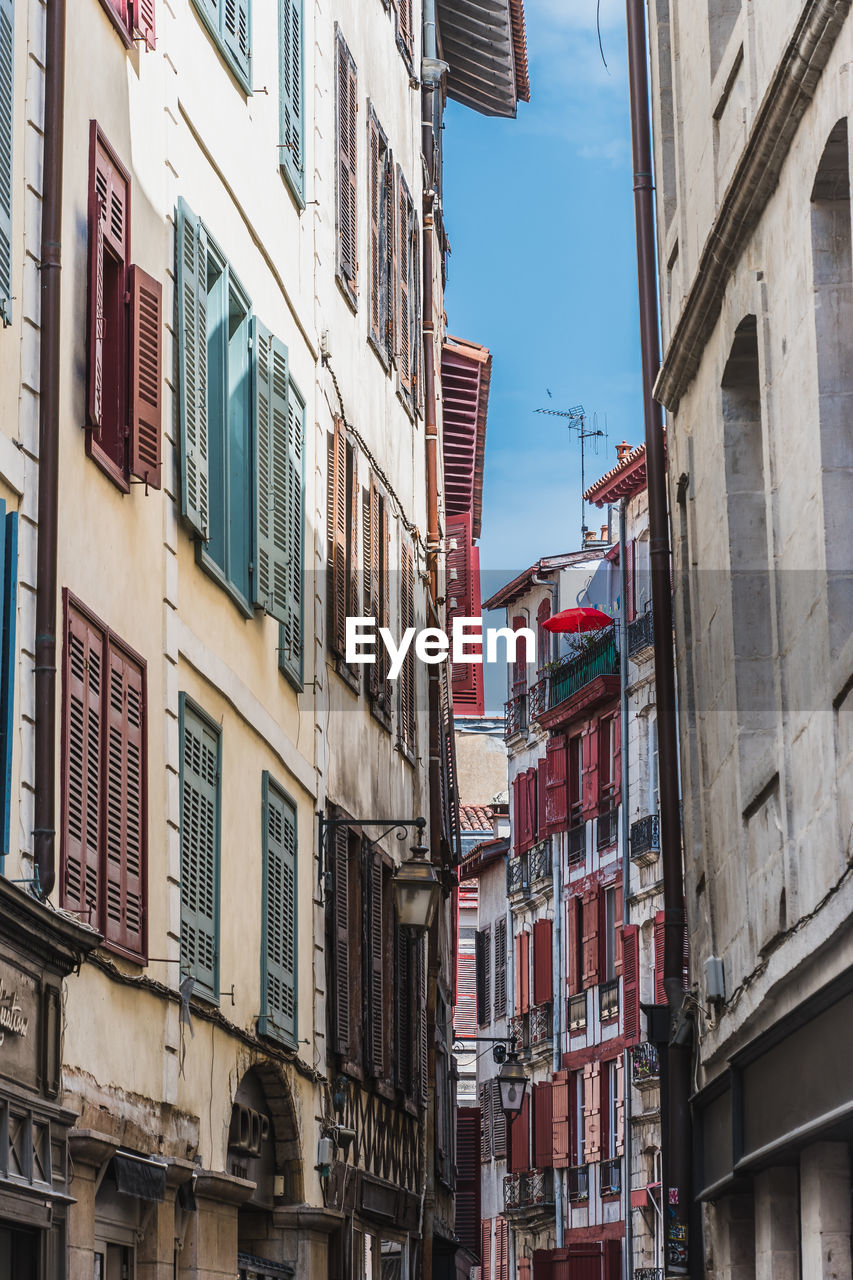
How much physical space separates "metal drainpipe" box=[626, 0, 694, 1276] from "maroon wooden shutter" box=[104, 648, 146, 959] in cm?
467

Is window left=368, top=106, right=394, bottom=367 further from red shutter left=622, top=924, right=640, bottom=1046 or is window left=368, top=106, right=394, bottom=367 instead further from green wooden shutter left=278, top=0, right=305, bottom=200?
red shutter left=622, top=924, right=640, bottom=1046

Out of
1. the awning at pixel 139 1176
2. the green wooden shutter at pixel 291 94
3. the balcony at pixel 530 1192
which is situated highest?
the green wooden shutter at pixel 291 94

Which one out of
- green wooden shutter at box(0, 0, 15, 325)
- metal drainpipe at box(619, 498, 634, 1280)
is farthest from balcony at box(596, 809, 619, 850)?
green wooden shutter at box(0, 0, 15, 325)

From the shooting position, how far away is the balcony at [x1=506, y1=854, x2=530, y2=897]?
53.5 m

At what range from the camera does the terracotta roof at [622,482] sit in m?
45.5

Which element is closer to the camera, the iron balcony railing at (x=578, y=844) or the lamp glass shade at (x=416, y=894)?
the lamp glass shade at (x=416, y=894)

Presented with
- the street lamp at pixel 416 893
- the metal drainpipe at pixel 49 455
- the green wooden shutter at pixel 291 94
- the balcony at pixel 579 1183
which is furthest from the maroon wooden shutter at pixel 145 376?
the balcony at pixel 579 1183

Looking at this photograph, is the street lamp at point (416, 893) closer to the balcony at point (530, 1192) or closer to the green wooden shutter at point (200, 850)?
the green wooden shutter at point (200, 850)

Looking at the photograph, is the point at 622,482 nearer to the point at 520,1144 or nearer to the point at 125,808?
the point at 520,1144

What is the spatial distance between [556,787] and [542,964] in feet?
13.1

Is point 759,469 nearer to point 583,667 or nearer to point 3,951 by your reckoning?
point 3,951

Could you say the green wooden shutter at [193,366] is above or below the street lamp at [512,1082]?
above

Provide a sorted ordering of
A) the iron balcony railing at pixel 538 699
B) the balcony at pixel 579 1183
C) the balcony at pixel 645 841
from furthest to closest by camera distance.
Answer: the iron balcony railing at pixel 538 699 < the balcony at pixel 579 1183 < the balcony at pixel 645 841

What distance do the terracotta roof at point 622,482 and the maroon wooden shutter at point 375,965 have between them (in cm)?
2494
